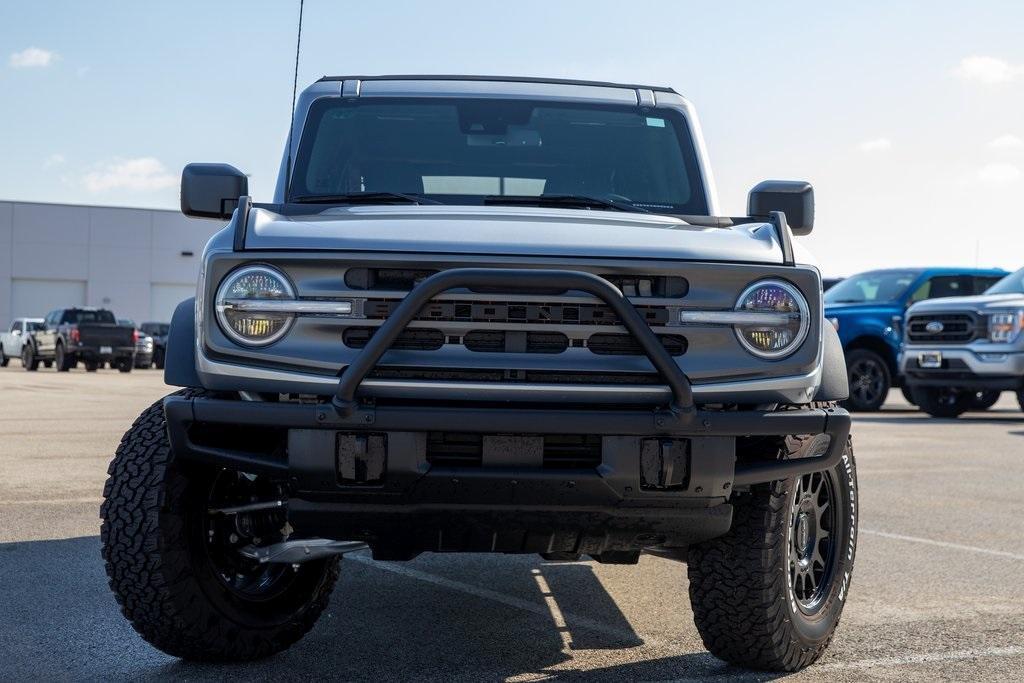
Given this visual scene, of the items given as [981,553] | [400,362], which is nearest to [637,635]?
[400,362]

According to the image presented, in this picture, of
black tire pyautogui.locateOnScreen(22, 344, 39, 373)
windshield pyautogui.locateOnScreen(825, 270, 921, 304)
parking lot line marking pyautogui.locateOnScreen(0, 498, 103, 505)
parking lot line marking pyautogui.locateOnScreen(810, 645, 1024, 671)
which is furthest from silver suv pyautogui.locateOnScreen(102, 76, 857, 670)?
black tire pyautogui.locateOnScreen(22, 344, 39, 373)

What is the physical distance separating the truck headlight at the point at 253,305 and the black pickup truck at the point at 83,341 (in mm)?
32147

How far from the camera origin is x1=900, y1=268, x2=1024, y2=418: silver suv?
1631 cm

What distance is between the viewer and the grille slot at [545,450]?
3.62 metres

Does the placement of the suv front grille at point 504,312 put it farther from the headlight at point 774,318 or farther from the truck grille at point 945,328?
the truck grille at point 945,328

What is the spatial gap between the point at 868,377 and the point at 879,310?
93cm

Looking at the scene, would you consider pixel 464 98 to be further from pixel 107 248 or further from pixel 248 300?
pixel 107 248

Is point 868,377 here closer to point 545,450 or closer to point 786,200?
point 786,200

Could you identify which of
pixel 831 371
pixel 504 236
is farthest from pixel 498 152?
pixel 831 371

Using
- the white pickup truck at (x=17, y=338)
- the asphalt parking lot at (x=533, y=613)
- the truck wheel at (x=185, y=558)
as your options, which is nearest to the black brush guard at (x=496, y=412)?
the truck wheel at (x=185, y=558)

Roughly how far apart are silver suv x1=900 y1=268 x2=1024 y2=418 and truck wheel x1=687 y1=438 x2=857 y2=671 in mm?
12740

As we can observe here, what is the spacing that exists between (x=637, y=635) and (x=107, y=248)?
61039 mm

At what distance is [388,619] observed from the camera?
5047 millimetres

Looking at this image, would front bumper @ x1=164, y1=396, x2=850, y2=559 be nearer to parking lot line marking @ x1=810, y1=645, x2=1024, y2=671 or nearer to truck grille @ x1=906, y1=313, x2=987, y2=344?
parking lot line marking @ x1=810, y1=645, x2=1024, y2=671
